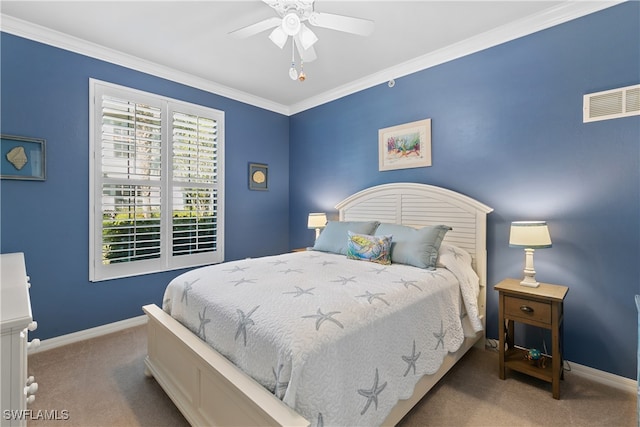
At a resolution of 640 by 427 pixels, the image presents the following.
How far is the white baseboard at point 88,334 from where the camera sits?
254cm

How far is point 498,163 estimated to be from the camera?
2570mm

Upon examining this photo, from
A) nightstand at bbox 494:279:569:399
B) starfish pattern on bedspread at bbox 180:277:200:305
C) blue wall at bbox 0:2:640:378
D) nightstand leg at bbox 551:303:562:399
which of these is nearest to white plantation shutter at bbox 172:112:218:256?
blue wall at bbox 0:2:640:378

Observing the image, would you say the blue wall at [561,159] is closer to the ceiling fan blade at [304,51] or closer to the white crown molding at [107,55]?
the ceiling fan blade at [304,51]

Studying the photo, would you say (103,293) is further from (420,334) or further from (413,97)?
(413,97)

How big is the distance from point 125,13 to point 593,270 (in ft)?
13.4

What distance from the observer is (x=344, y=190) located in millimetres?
3832

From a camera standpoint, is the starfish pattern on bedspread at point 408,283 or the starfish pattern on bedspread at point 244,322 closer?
the starfish pattern on bedspread at point 244,322

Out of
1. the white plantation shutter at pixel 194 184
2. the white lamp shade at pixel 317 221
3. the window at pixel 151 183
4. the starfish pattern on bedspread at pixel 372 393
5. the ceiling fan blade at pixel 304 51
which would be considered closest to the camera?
the starfish pattern on bedspread at pixel 372 393

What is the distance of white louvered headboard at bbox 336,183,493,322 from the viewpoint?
258cm

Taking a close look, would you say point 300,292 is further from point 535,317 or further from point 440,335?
point 535,317

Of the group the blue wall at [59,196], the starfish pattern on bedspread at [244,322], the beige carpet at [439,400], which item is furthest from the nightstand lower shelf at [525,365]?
the blue wall at [59,196]

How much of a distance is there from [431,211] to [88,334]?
3514mm

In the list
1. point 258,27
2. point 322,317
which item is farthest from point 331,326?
point 258,27

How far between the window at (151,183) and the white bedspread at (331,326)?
1.30m
